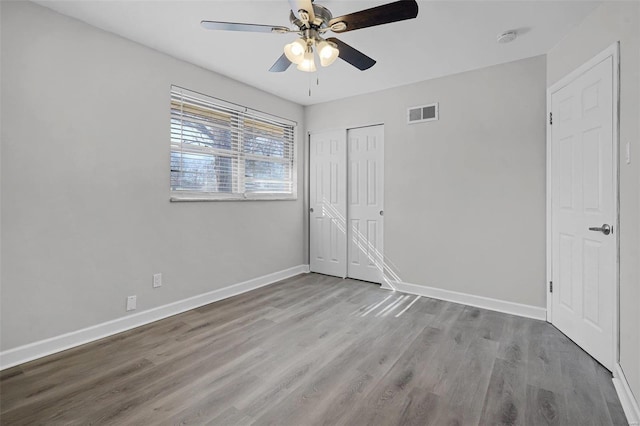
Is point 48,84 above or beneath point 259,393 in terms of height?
above

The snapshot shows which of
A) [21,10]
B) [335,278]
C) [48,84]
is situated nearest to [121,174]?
[48,84]

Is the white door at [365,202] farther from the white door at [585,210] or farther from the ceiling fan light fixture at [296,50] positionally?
the ceiling fan light fixture at [296,50]

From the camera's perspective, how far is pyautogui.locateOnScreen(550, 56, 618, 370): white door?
2195 mm

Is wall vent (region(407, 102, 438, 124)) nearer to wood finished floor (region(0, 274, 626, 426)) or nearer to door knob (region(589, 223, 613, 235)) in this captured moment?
door knob (region(589, 223, 613, 235))

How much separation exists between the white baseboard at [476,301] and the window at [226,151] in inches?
85.6

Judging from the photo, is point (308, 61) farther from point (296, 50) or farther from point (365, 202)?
point (365, 202)

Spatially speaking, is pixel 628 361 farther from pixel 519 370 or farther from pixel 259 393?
pixel 259 393

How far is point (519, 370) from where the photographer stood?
2.16 m

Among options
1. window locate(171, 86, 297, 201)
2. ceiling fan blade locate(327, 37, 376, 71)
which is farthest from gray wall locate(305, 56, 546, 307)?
ceiling fan blade locate(327, 37, 376, 71)

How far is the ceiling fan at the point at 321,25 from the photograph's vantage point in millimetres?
1769

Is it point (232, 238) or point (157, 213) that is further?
point (232, 238)

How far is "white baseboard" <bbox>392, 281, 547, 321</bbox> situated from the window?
7.13ft

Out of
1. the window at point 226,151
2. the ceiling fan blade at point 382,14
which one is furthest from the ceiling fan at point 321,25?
the window at point 226,151

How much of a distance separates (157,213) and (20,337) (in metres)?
1.34
